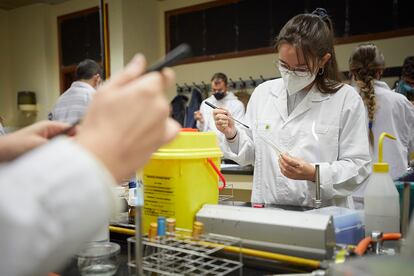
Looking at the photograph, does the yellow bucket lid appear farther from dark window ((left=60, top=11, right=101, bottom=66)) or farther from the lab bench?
dark window ((left=60, top=11, right=101, bottom=66))

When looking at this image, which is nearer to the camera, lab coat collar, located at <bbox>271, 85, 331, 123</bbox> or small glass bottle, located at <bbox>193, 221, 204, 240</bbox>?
small glass bottle, located at <bbox>193, 221, 204, 240</bbox>

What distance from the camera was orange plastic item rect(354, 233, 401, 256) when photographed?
0.81 metres

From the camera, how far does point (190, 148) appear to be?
3.27 feet

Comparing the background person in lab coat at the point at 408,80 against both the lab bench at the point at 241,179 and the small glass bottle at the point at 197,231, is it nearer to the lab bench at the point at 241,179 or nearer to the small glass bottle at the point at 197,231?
the lab bench at the point at 241,179

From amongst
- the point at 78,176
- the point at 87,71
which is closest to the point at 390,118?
the point at 87,71

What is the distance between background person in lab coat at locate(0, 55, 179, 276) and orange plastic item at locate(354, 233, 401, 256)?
1.67ft

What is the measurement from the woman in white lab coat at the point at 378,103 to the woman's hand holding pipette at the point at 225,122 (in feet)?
4.42

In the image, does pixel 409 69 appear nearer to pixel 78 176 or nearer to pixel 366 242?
pixel 366 242

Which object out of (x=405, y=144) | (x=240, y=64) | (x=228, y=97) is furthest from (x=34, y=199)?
(x=240, y=64)

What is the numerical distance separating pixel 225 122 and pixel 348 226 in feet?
2.37

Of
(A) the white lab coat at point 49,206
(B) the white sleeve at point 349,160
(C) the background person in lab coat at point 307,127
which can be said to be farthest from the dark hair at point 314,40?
(A) the white lab coat at point 49,206

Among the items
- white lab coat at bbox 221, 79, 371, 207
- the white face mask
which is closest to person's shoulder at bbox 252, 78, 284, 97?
white lab coat at bbox 221, 79, 371, 207

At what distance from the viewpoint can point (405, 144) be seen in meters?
2.72

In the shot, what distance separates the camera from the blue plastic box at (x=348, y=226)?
940mm
